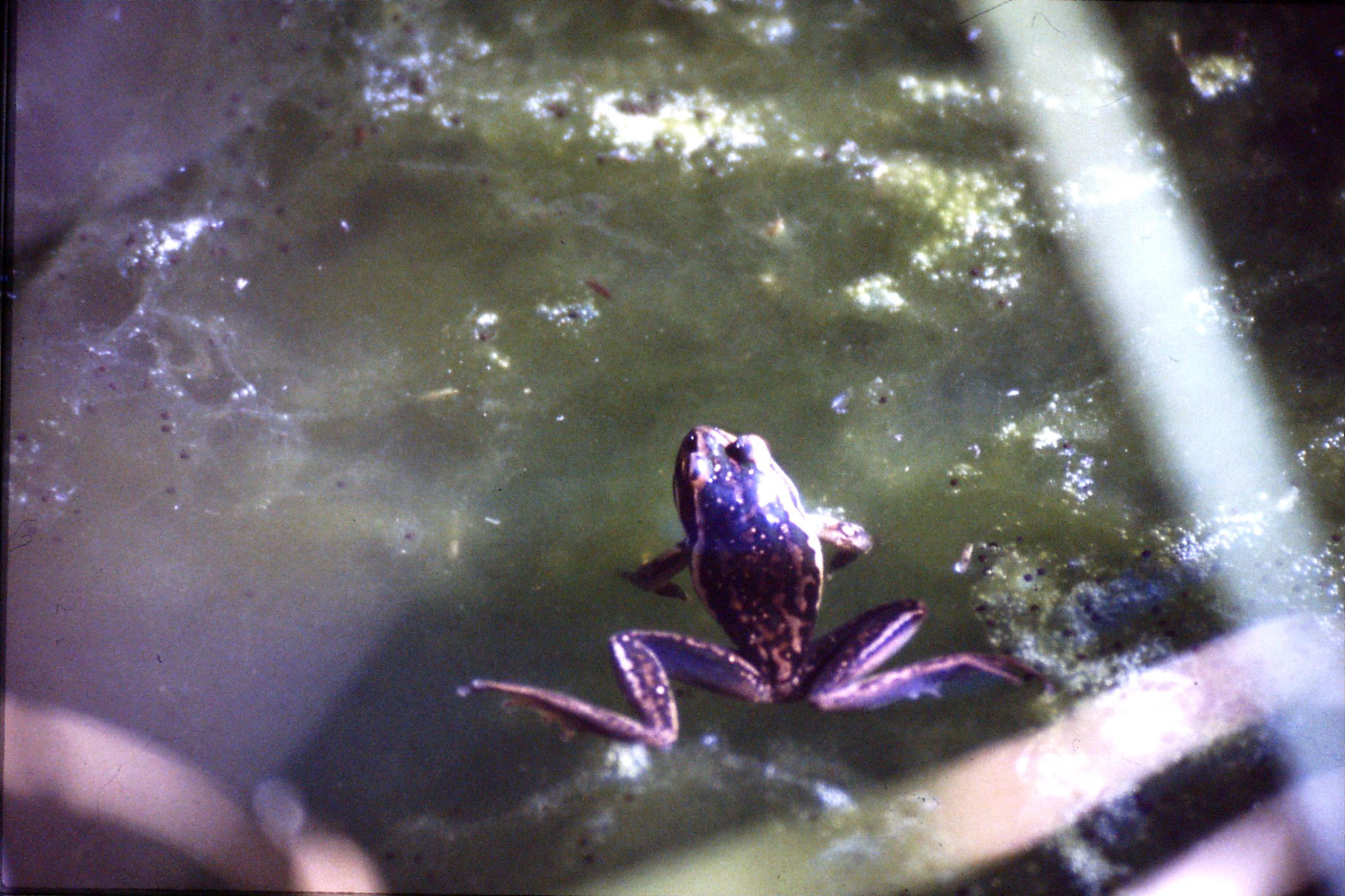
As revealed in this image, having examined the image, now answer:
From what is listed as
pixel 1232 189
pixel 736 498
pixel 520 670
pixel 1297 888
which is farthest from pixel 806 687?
pixel 1232 189

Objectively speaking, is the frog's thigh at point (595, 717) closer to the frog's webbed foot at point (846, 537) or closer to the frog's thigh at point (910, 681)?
the frog's thigh at point (910, 681)

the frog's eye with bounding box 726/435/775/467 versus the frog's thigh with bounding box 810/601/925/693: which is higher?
the frog's eye with bounding box 726/435/775/467

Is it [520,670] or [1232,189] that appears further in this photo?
[1232,189]

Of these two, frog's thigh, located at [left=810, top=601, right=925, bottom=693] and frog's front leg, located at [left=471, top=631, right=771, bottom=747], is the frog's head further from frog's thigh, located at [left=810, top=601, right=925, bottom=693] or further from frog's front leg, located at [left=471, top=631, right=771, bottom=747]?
frog's thigh, located at [left=810, top=601, right=925, bottom=693]

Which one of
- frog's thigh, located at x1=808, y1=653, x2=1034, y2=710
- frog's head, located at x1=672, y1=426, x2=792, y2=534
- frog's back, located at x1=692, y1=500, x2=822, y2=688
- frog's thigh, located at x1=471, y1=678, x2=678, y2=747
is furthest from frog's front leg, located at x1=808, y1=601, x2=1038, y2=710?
frog's head, located at x1=672, y1=426, x2=792, y2=534

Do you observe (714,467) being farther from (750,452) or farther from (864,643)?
(864,643)

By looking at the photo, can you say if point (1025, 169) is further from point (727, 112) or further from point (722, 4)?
point (722, 4)

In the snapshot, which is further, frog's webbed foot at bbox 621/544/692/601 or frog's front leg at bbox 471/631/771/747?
frog's webbed foot at bbox 621/544/692/601
